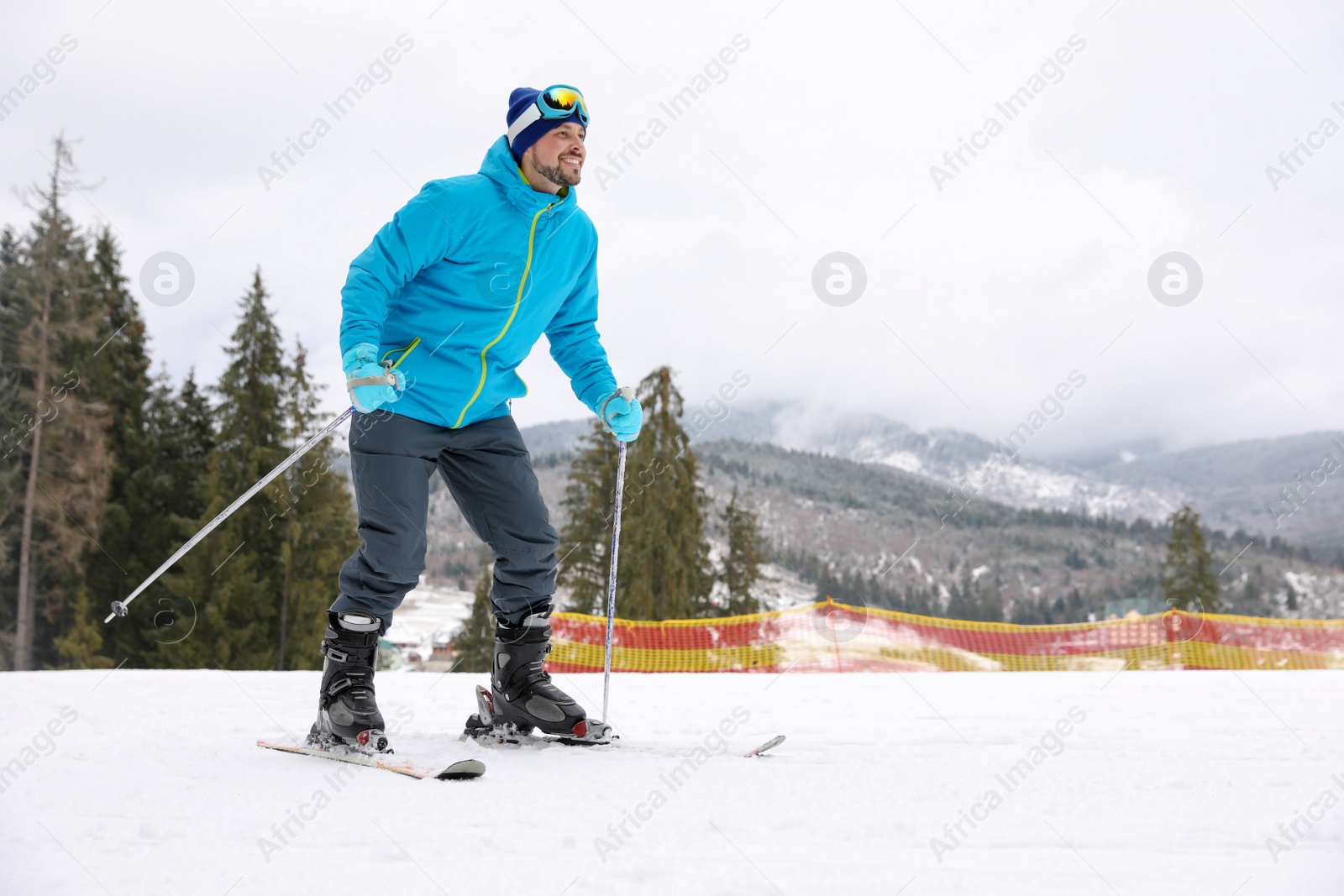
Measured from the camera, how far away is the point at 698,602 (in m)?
25.9

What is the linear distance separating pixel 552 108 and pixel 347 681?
189 cm

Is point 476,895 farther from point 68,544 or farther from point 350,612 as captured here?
point 68,544

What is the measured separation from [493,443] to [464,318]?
1.36 ft

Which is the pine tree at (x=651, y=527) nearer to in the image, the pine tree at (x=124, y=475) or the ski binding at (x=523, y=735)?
the pine tree at (x=124, y=475)

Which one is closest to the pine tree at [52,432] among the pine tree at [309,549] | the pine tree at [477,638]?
the pine tree at [309,549]

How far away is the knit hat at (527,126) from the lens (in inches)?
109

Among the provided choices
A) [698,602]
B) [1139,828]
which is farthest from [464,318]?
[698,602]

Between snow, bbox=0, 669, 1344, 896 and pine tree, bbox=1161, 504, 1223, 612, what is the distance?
119ft

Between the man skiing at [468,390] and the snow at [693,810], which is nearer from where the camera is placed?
the snow at [693,810]

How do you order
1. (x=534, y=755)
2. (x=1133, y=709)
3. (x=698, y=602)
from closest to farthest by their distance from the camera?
1. (x=534, y=755)
2. (x=1133, y=709)
3. (x=698, y=602)

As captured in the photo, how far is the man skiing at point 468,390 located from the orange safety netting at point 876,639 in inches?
395

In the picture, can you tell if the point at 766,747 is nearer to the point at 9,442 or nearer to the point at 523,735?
the point at 523,735

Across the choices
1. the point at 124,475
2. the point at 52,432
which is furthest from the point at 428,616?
the point at 52,432

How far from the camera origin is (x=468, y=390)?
2756 mm
